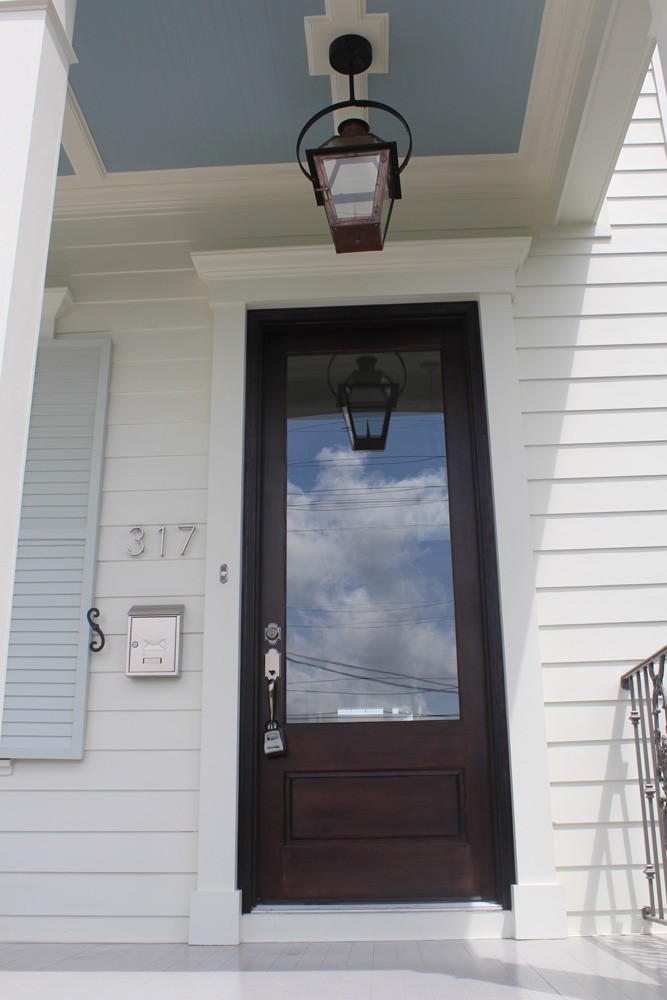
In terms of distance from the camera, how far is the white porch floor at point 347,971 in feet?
6.49

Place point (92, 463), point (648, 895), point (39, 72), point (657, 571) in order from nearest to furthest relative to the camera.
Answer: point (39, 72) → point (648, 895) → point (657, 571) → point (92, 463)

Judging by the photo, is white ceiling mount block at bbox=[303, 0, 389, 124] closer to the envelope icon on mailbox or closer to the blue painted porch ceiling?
the blue painted porch ceiling

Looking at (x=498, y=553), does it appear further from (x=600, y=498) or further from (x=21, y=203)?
(x=21, y=203)

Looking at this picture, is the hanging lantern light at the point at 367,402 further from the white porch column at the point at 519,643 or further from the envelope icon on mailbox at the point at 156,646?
the envelope icon on mailbox at the point at 156,646

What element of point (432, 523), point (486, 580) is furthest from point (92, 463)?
point (486, 580)

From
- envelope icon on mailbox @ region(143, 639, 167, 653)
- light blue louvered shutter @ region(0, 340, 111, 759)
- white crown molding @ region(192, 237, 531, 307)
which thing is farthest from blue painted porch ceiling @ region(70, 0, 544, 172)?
envelope icon on mailbox @ region(143, 639, 167, 653)

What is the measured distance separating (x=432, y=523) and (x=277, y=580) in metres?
0.61

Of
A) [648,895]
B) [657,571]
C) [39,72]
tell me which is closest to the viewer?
[39,72]

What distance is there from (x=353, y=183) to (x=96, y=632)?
175cm

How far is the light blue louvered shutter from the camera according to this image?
2.80m

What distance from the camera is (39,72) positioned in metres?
1.61

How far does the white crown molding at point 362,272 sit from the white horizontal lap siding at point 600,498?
0.16 metres

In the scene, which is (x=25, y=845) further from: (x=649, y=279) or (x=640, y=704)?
(x=649, y=279)

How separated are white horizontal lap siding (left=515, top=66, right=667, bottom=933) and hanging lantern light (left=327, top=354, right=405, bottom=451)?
529mm
